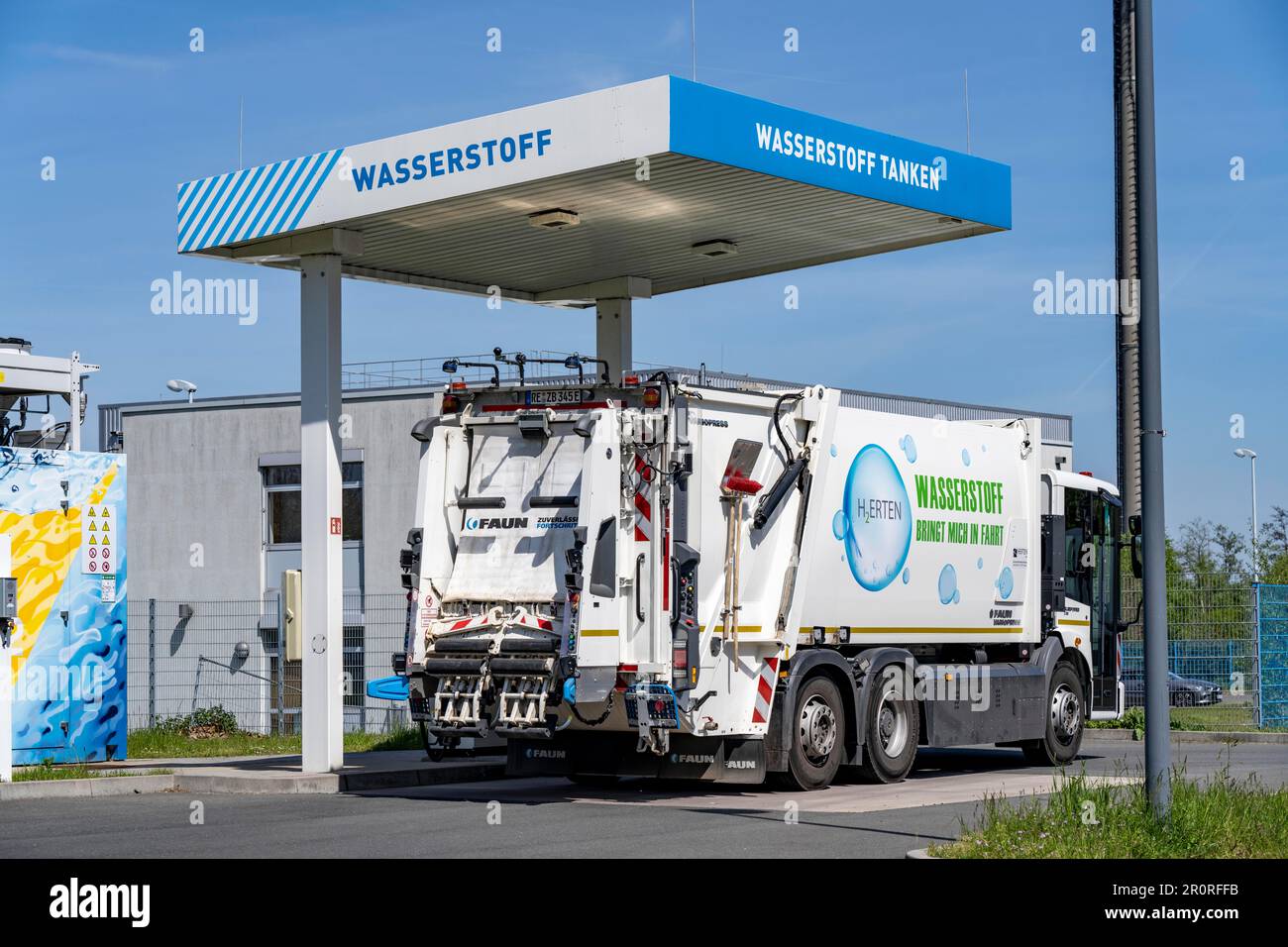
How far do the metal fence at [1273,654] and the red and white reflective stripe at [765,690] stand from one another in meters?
12.9

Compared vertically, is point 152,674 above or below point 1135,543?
below

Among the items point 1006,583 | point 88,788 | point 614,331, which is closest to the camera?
point 88,788

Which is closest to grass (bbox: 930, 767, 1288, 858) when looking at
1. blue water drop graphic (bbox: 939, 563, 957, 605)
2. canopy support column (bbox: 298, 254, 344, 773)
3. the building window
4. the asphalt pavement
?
the asphalt pavement

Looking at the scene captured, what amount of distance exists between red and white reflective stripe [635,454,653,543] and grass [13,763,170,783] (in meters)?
6.03

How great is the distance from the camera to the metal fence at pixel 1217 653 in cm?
2500

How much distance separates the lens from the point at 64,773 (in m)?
16.9

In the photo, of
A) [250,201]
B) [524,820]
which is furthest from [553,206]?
[524,820]

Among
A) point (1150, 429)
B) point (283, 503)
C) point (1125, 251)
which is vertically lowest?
point (1150, 429)

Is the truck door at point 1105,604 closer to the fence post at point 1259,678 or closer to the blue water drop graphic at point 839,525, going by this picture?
the blue water drop graphic at point 839,525

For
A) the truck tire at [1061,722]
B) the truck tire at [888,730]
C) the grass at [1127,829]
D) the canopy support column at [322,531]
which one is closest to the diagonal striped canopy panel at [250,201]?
the canopy support column at [322,531]

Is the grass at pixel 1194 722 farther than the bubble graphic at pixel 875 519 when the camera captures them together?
Yes

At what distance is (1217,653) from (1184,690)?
171 cm

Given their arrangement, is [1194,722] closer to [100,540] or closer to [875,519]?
[875,519]
